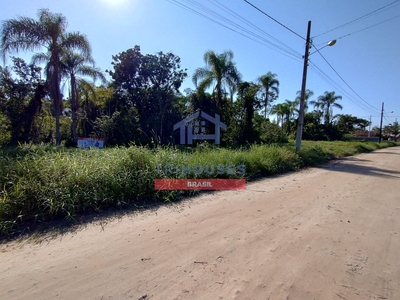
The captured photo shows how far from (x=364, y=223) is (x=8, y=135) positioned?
1686cm

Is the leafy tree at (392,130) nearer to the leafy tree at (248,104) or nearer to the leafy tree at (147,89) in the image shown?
the leafy tree at (248,104)

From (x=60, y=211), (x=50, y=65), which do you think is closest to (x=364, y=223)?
(x=60, y=211)

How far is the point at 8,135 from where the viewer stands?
12039 mm

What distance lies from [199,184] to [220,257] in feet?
9.23

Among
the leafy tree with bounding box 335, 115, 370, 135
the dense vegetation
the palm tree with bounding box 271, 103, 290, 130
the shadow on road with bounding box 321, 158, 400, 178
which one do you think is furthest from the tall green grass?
the leafy tree with bounding box 335, 115, 370, 135

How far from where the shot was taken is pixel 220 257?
2312 millimetres

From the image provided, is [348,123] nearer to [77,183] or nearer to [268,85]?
[268,85]

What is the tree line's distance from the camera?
448 inches

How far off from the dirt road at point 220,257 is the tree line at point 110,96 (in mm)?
7797

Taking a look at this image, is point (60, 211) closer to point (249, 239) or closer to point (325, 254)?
point (249, 239)

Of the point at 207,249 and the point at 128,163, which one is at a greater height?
the point at 128,163

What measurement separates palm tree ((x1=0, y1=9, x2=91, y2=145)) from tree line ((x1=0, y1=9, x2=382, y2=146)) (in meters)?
0.04

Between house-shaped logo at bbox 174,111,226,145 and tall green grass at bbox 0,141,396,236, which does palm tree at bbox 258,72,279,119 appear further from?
tall green grass at bbox 0,141,396,236

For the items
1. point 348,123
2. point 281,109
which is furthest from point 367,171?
point 348,123
